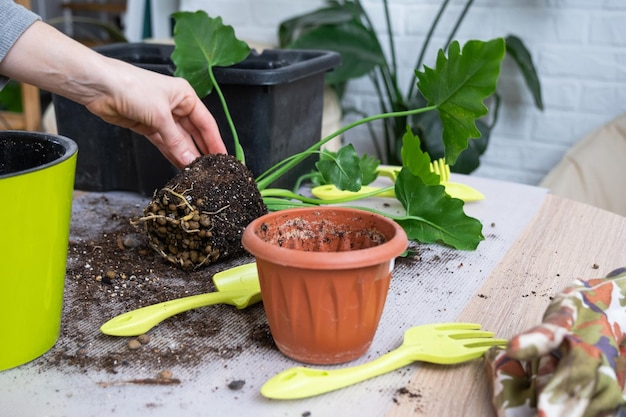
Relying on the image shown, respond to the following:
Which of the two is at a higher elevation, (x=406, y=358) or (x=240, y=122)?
(x=240, y=122)

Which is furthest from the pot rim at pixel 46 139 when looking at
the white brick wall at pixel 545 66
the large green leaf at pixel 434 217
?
the white brick wall at pixel 545 66

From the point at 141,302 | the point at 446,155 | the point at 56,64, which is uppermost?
the point at 56,64

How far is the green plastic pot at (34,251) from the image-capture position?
1.51 feet

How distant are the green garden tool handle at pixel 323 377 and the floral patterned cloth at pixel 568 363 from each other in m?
0.07

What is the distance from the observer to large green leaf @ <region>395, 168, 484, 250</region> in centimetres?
70

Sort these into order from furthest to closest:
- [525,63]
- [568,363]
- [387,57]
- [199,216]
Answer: [387,57] < [525,63] < [199,216] < [568,363]

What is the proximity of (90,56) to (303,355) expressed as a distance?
344 mm

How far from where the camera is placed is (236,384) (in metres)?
0.48

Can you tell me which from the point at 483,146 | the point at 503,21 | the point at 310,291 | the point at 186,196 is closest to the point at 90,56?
the point at 186,196

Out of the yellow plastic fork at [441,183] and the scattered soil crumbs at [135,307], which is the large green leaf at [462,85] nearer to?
the yellow plastic fork at [441,183]

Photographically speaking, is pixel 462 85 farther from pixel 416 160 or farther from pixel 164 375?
pixel 164 375

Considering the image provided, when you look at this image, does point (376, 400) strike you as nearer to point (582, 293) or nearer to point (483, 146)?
point (582, 293)

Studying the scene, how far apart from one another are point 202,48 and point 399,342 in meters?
0.50

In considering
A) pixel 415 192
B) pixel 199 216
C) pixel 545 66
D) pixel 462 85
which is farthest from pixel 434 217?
pixel 545 66
